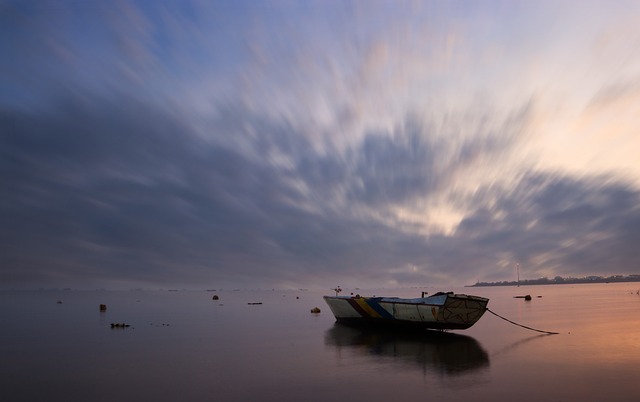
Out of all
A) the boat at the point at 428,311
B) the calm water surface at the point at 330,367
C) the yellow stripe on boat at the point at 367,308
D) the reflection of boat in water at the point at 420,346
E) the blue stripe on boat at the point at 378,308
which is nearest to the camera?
the calm water surface at the point at 330,367

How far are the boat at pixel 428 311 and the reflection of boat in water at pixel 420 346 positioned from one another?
76 centimetres

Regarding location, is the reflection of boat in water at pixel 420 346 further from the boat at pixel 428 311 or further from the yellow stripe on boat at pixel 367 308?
the yellow stripe on boat at pixel 367 308

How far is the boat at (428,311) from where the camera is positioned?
1058 inches

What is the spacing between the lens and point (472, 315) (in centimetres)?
2734

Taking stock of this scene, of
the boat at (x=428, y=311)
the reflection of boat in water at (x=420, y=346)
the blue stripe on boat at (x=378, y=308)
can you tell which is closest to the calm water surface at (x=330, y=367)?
the reflection of boat in water at (x=420, y=346)

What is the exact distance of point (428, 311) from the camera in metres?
27.6

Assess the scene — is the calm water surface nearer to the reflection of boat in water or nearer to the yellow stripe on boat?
the reflection of boat in water

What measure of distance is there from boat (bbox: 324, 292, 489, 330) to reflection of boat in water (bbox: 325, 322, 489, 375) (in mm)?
760

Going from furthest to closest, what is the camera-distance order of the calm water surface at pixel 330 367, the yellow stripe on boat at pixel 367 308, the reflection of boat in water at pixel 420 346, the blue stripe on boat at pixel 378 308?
the yellow stripe on boat at pixel 367 308 < the blue stripe on boat at pixel 378 308 < the reflection of boat in water at pixel 420 346 < the calm water surface at pixel 330 367

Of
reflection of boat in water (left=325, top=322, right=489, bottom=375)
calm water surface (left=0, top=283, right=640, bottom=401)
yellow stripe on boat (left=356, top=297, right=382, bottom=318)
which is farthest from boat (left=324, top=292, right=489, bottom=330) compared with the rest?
calm water surface (left=0, top=283, right=640, bottom=401)

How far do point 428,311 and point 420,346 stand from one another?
13.8 ft

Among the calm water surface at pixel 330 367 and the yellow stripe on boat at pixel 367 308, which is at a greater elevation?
the yellow stripe on boat at pixel 367 308

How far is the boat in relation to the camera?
88.2 ft

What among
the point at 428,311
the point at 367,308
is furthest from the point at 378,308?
the point at 428,311
